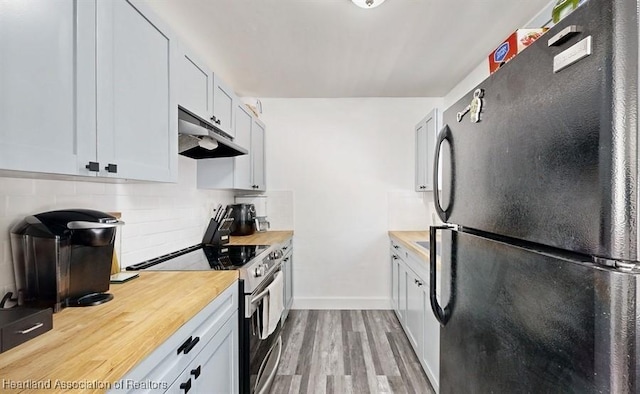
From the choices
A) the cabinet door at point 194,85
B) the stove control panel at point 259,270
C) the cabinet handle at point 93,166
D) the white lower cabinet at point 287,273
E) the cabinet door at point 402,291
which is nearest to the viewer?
the cabinet handle at point 93,166

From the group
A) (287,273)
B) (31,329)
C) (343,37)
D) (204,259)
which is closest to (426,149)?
(343,37)

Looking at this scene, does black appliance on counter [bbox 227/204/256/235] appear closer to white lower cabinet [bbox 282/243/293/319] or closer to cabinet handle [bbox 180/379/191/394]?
white lower cabinet [bbox 282/243/293/319]

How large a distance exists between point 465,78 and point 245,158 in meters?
2.27

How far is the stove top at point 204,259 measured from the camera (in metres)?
1.67

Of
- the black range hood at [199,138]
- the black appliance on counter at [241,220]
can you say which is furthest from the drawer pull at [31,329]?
the black appliance on counter at [241,220]

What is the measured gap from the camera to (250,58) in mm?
2498

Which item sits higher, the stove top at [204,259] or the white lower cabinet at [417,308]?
the stove top at [204,259]

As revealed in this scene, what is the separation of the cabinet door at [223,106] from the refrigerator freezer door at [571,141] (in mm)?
1719

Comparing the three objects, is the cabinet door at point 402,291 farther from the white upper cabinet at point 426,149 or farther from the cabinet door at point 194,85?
the cabinet door at point 194,85

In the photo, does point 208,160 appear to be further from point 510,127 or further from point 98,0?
point 510,127

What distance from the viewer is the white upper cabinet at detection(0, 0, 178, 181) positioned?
75cm

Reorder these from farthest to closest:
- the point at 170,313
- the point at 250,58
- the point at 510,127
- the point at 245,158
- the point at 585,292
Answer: the point at 245,158, the point at 250,58, the point at 170,313, the point at 510,127, the point at 585,292

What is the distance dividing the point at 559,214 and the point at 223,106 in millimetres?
2117

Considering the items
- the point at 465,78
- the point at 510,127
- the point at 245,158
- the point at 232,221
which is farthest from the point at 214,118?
the point at 465,78
